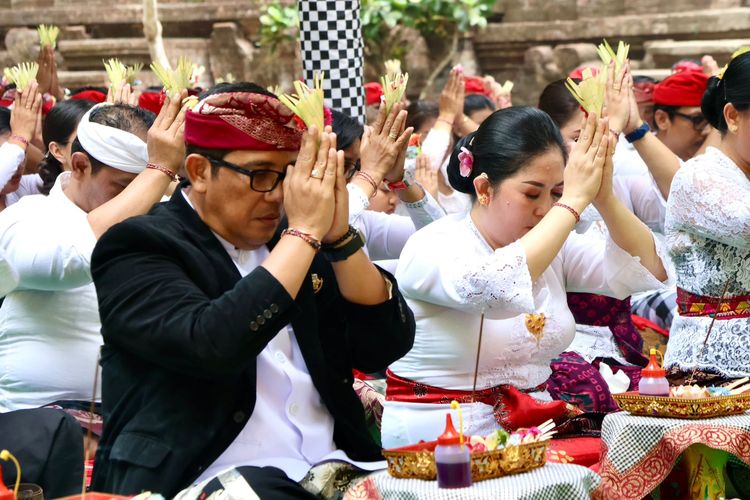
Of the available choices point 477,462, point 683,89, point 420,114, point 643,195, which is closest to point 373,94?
point 420,114

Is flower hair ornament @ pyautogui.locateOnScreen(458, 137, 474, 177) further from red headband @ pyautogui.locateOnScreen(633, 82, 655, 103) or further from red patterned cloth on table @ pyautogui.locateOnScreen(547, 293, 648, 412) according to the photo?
red headband @ pyautogui.locateOnScreen(633, 82, 655, 103)

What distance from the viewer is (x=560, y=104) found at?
17.9 ft

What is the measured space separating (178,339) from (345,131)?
1.90 m

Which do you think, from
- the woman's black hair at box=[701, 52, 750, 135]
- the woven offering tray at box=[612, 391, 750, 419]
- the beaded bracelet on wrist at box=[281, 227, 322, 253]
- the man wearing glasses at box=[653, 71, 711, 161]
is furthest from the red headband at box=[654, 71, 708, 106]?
A: the beaded bracelet on wrist at box=[281, 227, 322, 253]

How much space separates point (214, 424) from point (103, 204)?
53.9 inches

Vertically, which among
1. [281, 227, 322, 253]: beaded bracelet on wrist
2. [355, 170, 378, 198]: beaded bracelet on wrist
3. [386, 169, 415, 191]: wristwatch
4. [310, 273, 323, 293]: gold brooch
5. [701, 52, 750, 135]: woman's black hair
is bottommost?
[386, 169, 415, 191]: wristwatch

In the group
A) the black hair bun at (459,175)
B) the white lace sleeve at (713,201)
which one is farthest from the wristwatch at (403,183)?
the white lace sleeve at (713,201)

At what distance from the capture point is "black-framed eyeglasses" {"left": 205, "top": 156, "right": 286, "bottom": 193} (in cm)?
281

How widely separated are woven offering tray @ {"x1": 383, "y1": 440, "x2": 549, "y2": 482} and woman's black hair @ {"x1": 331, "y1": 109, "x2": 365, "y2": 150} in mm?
1755

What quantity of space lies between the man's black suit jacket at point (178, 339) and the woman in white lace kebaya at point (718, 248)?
129 cm

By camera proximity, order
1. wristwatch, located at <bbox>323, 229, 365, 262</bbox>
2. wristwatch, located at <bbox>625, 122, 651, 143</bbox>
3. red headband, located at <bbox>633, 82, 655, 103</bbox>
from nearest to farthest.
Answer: wristwatch, located at <bbox>323, 229, 365, 262</bbox>, wristwatch, located at <bbox>625, 122, 651, 143</bbox>, red headband, located at <bbox>633, 82, 655, 103</bbox>

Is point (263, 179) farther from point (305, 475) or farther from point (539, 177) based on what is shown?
point (539, 177)

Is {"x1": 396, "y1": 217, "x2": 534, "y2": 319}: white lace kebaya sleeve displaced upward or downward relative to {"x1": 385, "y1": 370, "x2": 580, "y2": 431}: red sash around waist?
upward

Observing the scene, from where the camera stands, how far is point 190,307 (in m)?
2.62
